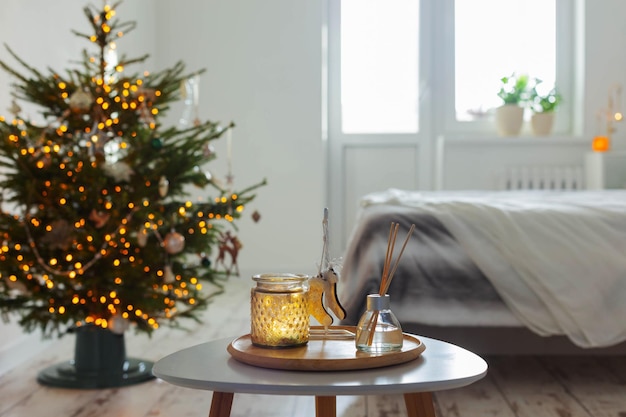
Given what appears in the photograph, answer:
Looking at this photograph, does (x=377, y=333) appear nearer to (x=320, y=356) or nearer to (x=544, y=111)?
(x=320, y=356)

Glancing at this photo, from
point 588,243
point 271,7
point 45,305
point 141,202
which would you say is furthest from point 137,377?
point 271,7

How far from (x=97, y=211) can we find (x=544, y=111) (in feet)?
11.9

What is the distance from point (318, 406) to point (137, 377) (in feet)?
5.02

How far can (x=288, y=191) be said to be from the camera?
551 cm

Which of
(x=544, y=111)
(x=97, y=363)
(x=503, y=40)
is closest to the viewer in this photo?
(x=97, y=363)

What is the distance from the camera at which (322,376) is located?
127cm

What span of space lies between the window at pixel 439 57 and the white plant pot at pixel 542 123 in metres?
0.23

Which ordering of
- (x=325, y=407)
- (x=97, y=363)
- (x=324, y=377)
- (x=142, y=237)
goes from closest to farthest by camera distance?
(x=324, y=377) < (x=325, y=407) < (x=142, y=237) < (x=97, y=363)

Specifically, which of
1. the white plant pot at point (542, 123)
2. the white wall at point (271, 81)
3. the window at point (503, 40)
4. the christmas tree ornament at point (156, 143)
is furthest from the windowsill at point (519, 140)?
the christmas tree ornament at point (156, 143)

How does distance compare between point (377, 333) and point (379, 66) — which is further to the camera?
point (379, 66)

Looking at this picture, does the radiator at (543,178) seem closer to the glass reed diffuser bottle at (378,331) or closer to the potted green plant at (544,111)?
the potted green plant at (544,111)

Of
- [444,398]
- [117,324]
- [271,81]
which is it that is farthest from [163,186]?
[271,81]

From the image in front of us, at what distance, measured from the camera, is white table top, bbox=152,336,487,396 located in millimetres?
1210

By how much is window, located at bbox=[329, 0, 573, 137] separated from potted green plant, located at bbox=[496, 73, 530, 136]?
0.38 feet
